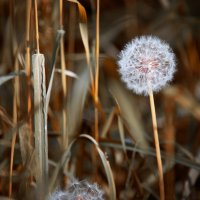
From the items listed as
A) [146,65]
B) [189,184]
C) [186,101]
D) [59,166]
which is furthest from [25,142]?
[186,101]

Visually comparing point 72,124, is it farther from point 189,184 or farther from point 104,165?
point 189,184

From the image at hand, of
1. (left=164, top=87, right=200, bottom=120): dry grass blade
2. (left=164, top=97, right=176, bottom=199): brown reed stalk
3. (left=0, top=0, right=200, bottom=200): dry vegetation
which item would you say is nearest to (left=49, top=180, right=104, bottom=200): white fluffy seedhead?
(left=0, top=0, right=200, bottom=200): dry vegetation

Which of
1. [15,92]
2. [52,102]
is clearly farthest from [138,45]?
[52,102]

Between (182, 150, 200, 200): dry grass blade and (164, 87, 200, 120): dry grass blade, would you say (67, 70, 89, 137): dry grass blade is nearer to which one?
(182, 150, 200, 200): dry grass blade

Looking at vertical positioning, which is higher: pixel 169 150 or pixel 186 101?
pixel 186 101

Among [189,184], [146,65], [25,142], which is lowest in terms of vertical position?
[189,184]

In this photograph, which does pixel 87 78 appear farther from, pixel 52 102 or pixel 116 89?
pixel 52 102

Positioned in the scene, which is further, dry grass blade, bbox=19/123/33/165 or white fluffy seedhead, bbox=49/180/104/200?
dry grass blade, bbox=19/123/33/165

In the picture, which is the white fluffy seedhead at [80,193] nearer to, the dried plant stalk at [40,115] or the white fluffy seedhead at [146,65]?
the dried plant stalk at [40,115]
